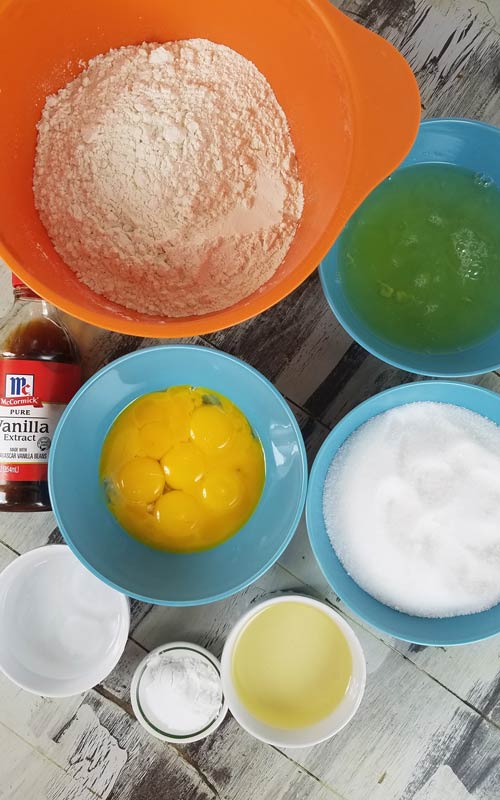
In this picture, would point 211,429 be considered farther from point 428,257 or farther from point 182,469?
point 428,257

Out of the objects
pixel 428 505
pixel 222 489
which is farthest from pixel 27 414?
pixel 428 505

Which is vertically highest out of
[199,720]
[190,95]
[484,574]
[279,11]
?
[279,11]

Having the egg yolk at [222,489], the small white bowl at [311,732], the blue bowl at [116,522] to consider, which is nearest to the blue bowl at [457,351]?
the blue bowl at [116,522]

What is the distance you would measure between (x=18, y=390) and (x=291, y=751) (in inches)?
29.8

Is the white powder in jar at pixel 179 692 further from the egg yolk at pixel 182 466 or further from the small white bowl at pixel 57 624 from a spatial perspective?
the egg yolk at pixel 182 466

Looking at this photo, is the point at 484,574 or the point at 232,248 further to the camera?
the point at 484,574

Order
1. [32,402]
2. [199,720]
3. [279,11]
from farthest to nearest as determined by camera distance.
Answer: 1. [199,720]
2. [32,402]
3. [279,11]

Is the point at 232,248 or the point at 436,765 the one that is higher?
the point at 232,248

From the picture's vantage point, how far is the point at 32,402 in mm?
883

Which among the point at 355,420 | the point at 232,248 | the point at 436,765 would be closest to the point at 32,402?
the point at 232,248

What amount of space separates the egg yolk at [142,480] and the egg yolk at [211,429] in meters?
0.08

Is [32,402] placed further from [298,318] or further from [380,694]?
[380,694]

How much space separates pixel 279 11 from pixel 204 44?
11cm

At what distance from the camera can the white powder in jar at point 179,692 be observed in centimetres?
97
